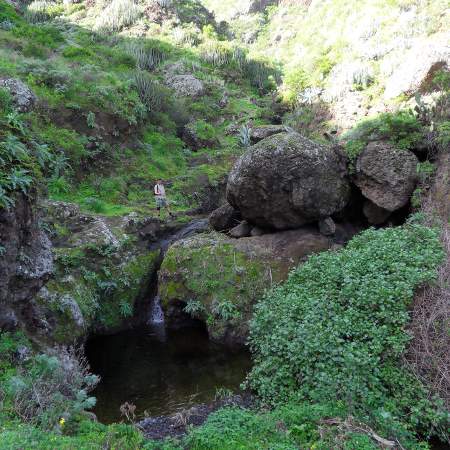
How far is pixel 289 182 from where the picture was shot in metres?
12.2

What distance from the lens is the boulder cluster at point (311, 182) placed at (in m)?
12.2

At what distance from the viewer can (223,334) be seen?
34.6 ft

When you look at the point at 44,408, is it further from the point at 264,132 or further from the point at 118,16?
the point at 118,16

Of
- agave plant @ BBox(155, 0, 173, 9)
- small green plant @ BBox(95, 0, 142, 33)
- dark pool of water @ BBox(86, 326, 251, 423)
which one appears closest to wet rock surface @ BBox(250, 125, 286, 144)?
dark pool of water @ BBox(86, 326, 251, 423)

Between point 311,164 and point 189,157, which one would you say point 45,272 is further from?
point 189,157

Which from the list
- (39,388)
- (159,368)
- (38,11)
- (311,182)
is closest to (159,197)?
(311,182)

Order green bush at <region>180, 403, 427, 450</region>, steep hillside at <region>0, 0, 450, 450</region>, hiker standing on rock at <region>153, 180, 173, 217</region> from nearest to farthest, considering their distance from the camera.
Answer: green bush at <region>180, 403, 427, 450</region>
steep hillside at <region>0, 0, 450, 450</region>
hiker standing on rock at <region>153, 180, 173, 217</region>

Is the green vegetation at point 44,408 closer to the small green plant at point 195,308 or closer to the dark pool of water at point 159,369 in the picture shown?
the dark pool of water at point 159,369

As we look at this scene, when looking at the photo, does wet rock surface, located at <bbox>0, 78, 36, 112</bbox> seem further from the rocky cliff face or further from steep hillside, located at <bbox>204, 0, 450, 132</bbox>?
steep hillside, located at <bbox>204, 0, 450, 132</bbox>

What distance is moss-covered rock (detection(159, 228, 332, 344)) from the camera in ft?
35.6

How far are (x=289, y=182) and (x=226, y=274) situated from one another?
3240 mm

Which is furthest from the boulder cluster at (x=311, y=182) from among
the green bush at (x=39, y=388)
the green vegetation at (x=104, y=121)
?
the green bush at (x=39, y=388)

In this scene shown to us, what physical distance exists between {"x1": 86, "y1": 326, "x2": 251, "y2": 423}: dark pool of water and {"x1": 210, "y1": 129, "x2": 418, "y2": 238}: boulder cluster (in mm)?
4242

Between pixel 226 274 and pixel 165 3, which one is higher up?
pixel 165 3
